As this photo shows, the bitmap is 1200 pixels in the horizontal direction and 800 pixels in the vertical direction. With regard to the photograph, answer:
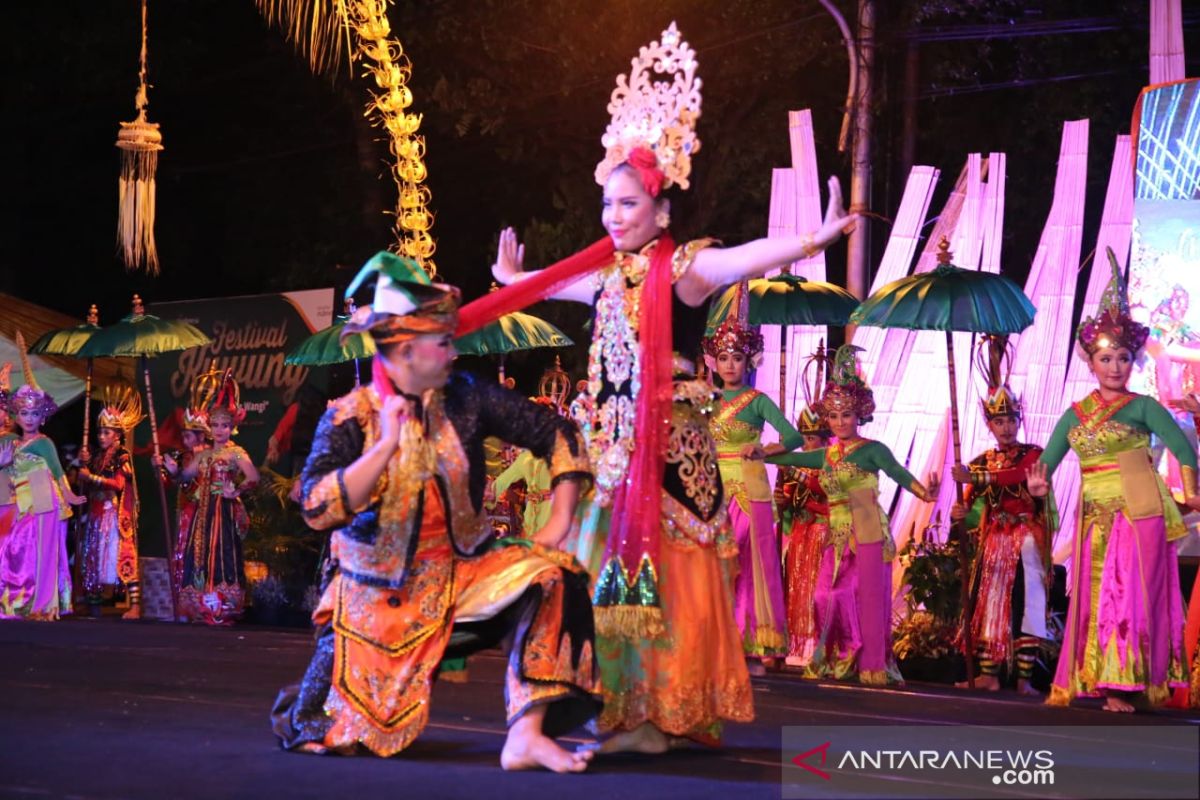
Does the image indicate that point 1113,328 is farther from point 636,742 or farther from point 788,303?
point 636,742

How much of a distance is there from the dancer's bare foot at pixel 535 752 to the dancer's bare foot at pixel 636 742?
31cm

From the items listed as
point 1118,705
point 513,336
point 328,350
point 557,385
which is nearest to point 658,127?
point 1118,705

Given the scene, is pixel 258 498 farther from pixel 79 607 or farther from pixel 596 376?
pixel 596 376

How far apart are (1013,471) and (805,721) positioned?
2.48 metres

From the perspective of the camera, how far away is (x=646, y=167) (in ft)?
16.6

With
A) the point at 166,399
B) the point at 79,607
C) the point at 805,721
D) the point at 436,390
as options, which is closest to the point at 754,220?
the point at 166,399

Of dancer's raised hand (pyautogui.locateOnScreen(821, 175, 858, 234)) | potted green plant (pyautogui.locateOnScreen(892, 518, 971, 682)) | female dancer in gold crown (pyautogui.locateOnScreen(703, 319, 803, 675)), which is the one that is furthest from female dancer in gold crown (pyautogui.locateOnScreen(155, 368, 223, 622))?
dancer's raised hand (pyautogui.locateOnScreen(821, 175, 858, 234))

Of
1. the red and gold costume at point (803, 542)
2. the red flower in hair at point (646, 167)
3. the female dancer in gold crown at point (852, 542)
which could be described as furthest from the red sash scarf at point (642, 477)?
the red and gold costume at point (803, 542)

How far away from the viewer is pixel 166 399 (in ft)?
42.8

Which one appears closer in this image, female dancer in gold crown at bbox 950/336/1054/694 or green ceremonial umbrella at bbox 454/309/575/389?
female dancer in gold crown at bbox 950/336/1054/694

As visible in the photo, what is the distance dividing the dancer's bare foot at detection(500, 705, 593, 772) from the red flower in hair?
1.54 meters

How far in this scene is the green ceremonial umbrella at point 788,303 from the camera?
357 inches

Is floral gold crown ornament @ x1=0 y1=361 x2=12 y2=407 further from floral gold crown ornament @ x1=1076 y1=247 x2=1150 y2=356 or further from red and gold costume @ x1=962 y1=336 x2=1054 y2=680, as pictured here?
floral gold crown ornament @ x1=1076 y1=247 x2=1150 y2=356

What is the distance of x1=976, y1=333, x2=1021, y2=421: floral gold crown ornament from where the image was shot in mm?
8109
